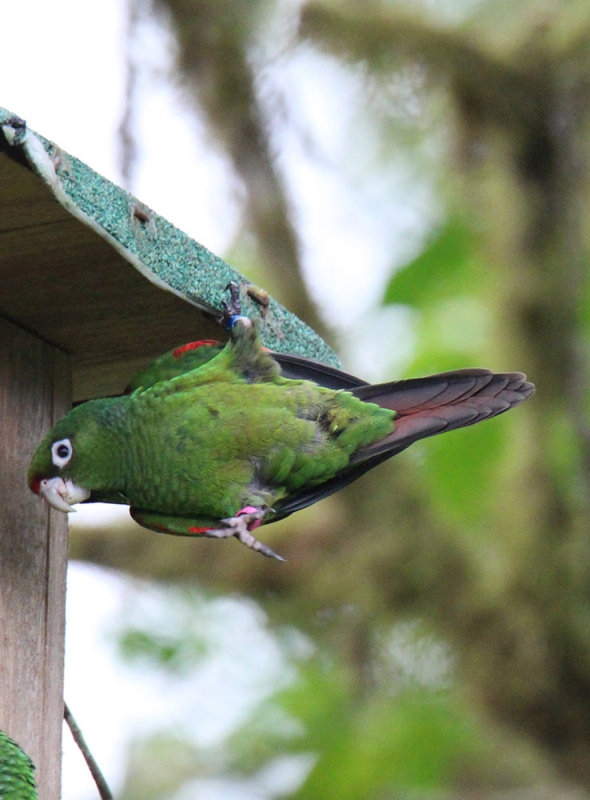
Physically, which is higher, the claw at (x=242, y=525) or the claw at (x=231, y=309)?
the claw at (x=231, y=309)

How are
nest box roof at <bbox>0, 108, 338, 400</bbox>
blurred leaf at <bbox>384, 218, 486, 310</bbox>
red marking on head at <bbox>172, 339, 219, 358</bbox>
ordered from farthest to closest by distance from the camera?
blurred leaf at <bbox>384, 218, 486, 310</bbox> → red marking on head at <bbox>172, 339, 219, 358</bbox> → nest box roof at <bbox>0, 108, 338, 400</bbox>

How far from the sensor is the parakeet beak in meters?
2.45

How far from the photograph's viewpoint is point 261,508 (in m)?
2.51

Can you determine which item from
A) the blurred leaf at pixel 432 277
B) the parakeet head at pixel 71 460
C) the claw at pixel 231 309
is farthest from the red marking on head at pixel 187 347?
the blurred leaf at pixel 432 277

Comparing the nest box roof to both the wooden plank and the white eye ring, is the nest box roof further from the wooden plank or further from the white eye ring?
the white eye ring

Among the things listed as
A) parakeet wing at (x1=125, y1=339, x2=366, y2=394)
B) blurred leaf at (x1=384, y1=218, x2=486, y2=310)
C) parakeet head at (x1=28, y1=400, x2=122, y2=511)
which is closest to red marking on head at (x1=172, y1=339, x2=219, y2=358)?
parakeet wing at (x1=125, y1=339, x2=366, y2=394)

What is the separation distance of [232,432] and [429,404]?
0.49 metres

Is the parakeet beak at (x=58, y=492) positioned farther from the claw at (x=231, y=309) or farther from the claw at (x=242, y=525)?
the claw at (x=231, y=309)

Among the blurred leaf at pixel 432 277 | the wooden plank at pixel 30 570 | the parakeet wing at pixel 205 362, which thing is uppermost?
the blurred leaf at pixel 432 277

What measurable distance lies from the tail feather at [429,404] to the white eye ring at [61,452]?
0.55 meters

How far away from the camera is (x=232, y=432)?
8.40ft

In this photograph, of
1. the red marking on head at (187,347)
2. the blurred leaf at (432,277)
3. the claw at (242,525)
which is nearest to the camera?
the claw at (242,525)

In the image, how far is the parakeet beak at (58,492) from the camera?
245 centimetres

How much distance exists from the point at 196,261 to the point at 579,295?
10.2 ft
